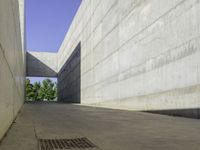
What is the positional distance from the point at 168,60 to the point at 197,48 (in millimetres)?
2001

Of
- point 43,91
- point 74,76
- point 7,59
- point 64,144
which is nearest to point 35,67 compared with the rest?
point 74,76

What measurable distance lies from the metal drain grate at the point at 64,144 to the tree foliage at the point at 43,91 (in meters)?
61.0

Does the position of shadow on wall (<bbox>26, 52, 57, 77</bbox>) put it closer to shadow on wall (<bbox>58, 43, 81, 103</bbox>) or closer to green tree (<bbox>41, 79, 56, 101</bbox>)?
shadow on wall (<bbox>58, 43, 81, 103</bbox>)

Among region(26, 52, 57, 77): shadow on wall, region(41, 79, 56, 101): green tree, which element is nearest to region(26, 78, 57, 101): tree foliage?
region(41, 79, 56, 101): green tree

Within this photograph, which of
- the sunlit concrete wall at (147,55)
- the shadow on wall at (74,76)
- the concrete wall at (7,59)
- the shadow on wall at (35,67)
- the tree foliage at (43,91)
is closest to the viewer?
the concrete wall at (7,59)

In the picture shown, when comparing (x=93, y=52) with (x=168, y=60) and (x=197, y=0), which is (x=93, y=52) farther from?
(x=197, y=0)

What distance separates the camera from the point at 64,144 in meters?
4.59

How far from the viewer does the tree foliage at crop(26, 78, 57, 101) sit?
214ft

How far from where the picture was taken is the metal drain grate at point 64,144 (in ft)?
14.2

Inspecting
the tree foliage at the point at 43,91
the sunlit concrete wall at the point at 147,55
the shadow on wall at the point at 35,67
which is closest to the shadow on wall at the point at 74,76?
the sunlit concrete wall at the point at 147,55

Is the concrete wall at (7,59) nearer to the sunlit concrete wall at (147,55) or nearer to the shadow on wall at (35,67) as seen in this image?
the sunlit concrete wall at (147,55)

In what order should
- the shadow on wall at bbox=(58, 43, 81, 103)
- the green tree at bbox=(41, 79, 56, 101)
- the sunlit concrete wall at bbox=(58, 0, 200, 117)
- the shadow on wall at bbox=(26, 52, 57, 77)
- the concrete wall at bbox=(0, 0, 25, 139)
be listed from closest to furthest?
the concrete wall at bbox=(0, 0, 25, 139) → the sunlit concrete wall at bbox=(58, 0, 200, 117) → the shadow on wall at bbox=(58, 43, 81, 103) → the shadow on wall at bbox=(26, 52, 57, 77) → the green tree at bbox=(41, 79, 56, 101)

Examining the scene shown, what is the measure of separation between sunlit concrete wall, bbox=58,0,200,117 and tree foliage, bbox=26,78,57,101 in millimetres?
41786

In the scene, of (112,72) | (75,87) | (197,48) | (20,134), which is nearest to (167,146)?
(20,134)
